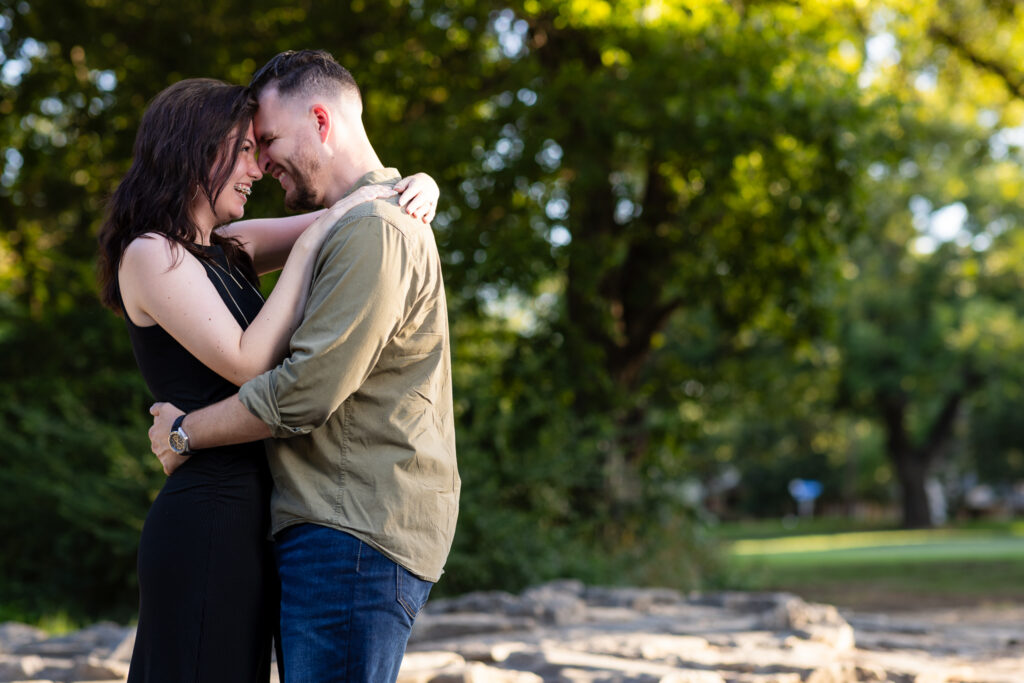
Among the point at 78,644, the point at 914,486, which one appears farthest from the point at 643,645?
the point at 914,486

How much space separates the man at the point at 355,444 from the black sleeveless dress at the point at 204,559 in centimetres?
5

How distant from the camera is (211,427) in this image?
2.16 metres

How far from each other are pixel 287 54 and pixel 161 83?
29.1ft

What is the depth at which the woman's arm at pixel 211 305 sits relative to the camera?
2.17 metres

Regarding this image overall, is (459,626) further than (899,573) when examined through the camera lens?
No

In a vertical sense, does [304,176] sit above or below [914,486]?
above

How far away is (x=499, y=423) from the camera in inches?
383

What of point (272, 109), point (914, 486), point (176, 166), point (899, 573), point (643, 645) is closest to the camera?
point (176, 166)

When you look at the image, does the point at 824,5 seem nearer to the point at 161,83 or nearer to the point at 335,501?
the point at 161,83

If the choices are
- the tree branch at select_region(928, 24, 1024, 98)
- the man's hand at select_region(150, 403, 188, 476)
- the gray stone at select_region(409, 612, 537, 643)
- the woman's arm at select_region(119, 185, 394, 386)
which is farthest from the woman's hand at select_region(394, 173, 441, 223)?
the tree branch at select_region(928, 24, 1024, 98)

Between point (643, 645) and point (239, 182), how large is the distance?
3.64 metres

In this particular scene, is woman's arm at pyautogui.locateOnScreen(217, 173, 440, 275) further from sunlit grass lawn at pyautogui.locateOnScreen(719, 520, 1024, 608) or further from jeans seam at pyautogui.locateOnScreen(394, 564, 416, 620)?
sunlit grass lawn at pyautogui.locateOnScreen(719, 520, 1024, 608)

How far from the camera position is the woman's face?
7.84 feet

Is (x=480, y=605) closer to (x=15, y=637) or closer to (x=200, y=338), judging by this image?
(x=15, y=637)
